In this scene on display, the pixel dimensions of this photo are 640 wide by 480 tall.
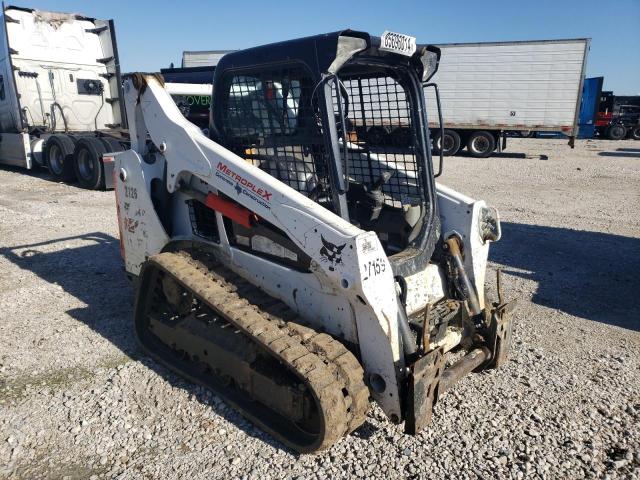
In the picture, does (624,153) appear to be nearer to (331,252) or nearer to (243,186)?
(243,186)

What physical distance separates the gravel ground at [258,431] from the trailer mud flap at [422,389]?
262mm

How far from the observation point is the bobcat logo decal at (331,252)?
289 centimetres

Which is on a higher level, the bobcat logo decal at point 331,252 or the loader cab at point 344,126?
the loader cab at point 344,126

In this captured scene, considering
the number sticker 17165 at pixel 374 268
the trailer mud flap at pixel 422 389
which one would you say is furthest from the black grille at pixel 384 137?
the trailer mud flap at pixel 422 389

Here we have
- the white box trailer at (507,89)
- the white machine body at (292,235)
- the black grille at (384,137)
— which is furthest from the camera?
the white box trailer at (507,89)

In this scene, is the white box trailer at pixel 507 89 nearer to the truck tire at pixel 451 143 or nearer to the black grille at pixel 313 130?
the truck tire at pixel 451 143

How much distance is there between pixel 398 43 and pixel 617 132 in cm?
3228

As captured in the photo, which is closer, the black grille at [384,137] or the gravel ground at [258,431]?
the gravel ground at [258,431]

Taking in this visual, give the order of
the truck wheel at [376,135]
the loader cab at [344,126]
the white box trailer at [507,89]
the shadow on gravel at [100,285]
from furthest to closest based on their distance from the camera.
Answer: the white box trailer at [507,89]
the truck wheel at [376,135]
the shadow on gravel at [100,285]
the loader cab at [344,126]

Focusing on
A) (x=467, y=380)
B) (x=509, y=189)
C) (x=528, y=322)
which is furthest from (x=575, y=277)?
(x=509, y=189)

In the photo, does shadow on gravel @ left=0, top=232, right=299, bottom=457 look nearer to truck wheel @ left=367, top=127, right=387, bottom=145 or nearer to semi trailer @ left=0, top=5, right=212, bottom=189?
truck wheel @ left=367, top=127, right=387, bottom=145

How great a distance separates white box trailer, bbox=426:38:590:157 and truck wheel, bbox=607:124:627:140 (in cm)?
1294

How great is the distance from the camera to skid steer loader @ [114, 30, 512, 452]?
297 centimetres

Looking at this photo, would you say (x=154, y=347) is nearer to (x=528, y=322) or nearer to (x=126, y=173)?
(x=126, y=173)
